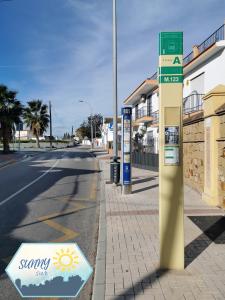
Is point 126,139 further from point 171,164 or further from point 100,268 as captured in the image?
point 100,268

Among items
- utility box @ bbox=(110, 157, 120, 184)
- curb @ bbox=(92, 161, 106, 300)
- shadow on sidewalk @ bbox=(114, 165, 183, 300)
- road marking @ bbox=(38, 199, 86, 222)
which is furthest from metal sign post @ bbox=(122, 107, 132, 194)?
shadow on sidewalk @ bbox=(114, 165, 183, 300)

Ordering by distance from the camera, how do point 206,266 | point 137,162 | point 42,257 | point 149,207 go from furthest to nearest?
point 137,162 < point 149,207 < point 206,266 < point 42,257

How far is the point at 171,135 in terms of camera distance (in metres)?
5.33

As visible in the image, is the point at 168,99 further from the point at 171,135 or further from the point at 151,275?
the point at 151,275

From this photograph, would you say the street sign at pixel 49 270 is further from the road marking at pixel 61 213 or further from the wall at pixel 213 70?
the wall at pixel 213 70

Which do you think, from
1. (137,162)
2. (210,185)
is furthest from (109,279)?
(137,162)

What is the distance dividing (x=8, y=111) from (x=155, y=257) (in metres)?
41.2

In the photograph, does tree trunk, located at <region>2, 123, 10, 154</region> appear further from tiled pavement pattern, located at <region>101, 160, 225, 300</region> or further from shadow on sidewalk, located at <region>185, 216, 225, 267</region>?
shadow on sidewalk, located at <region>185, 216, 225, 267</region>

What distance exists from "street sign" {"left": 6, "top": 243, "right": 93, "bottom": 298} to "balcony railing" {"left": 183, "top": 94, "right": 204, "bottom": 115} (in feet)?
58.3

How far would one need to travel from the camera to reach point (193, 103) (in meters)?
22.1

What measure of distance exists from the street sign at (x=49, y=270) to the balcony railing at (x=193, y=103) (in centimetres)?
1778

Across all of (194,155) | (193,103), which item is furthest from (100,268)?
(193,103)

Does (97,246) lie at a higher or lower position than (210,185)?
lower

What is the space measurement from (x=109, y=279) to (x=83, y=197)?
25.4ft
